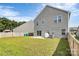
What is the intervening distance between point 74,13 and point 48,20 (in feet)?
1.27

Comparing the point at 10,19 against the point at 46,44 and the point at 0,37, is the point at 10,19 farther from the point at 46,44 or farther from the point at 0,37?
the point at 46,44

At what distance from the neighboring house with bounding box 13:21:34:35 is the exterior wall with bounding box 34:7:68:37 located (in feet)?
0.19

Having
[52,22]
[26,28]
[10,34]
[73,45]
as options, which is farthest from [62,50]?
[10,34]

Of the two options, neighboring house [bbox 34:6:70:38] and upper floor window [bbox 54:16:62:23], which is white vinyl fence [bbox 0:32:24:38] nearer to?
neighboring house [bbox 34:6:70:38]

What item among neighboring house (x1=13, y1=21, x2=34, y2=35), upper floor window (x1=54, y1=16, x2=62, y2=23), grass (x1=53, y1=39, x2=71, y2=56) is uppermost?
upper floor window (x1=54, y1=16, x2=62, y2=23)

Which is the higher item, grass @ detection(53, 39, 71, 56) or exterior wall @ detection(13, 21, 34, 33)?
exterior wall @ detection(13, 21, 34, 33)

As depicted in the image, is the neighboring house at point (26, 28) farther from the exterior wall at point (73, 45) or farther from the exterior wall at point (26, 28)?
the exterior wall at point (73, 45)

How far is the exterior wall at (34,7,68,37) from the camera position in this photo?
4.15 metres

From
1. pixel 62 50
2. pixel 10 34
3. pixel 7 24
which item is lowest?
pixel 62 50

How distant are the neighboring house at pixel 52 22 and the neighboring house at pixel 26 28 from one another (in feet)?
0.19

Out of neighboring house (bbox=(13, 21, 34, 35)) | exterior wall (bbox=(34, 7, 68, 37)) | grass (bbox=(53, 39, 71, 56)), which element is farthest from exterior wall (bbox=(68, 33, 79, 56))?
neighboring house (bbox=(13, 21, 34, 35))

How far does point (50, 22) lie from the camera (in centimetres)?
423

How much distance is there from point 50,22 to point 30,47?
0.46m

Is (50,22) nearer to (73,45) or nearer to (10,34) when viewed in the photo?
(73,45)
